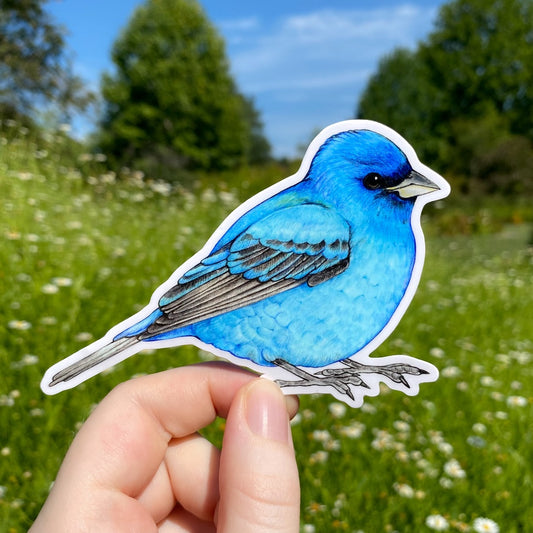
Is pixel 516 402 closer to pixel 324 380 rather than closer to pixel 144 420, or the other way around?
pixel 324 380

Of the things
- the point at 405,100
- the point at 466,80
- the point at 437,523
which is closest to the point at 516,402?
the point at 437,523

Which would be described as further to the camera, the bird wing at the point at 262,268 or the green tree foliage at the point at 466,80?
the green tree foliage at the point at 466,80

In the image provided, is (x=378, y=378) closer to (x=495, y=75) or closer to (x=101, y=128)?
(x=101, y=128)

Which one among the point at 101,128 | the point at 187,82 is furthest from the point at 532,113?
the point at 101,128

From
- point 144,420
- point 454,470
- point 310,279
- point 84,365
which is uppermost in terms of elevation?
point 310,279

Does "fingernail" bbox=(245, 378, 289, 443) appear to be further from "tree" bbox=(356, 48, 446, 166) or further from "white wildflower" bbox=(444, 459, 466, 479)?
"tree" bbox=(356, 48, 446, 166)

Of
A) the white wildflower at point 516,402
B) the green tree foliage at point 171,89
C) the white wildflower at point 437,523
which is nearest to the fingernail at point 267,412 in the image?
the white wildflower at point 437,523

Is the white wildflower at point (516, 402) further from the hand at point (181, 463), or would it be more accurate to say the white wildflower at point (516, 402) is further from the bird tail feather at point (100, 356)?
the bird tail feather at point (100, 356)
